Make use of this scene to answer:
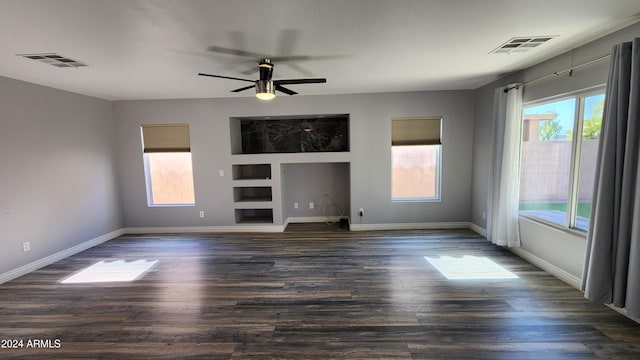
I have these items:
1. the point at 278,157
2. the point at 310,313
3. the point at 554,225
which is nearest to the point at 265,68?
the point at 278,157

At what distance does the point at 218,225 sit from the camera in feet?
17.5

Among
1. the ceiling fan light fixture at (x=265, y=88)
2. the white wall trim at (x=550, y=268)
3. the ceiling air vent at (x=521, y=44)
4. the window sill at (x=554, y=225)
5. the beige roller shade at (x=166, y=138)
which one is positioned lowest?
the white wall trim at (x=550, y=268)

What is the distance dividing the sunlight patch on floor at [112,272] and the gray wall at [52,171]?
0.80 metres

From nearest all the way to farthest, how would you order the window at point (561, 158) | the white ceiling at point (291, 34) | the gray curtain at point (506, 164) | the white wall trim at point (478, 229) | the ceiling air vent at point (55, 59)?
the white ceiling at point (291, 34)
the ceiling air vent at point (55, 59)
the window at point (561, 158)
the gray curtain at point (506, 164)
the white wall trim at point (478, 229)

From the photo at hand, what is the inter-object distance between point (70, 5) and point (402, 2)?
2.29 meters

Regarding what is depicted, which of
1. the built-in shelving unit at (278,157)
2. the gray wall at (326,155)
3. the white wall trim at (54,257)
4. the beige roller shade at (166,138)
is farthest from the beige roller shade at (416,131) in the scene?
the white wall trim at (54,257)

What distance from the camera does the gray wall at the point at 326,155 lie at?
4.98 meters

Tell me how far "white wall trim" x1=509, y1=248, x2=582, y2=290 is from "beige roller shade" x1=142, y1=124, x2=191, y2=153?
5.77 meters

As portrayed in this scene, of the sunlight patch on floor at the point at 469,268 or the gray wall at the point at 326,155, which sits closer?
the sunlight patch on floor at the point at 469,268

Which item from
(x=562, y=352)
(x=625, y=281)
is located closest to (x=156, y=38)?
(x=562, y=352)

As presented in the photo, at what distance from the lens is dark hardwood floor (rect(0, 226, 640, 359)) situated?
212cm

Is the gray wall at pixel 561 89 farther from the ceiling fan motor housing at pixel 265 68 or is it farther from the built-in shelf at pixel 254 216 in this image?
the built-in shelf at pixel 254 216

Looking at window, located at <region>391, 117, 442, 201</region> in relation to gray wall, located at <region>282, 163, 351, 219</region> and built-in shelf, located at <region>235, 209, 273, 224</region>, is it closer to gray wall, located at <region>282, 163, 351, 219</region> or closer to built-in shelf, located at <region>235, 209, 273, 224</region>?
gray wall, located at <region>282, 163, 351, 219</region>

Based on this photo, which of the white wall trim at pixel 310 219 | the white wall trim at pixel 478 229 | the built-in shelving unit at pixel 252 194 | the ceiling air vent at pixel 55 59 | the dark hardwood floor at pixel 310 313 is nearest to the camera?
the dark hardwood floor at pixel 310 313
